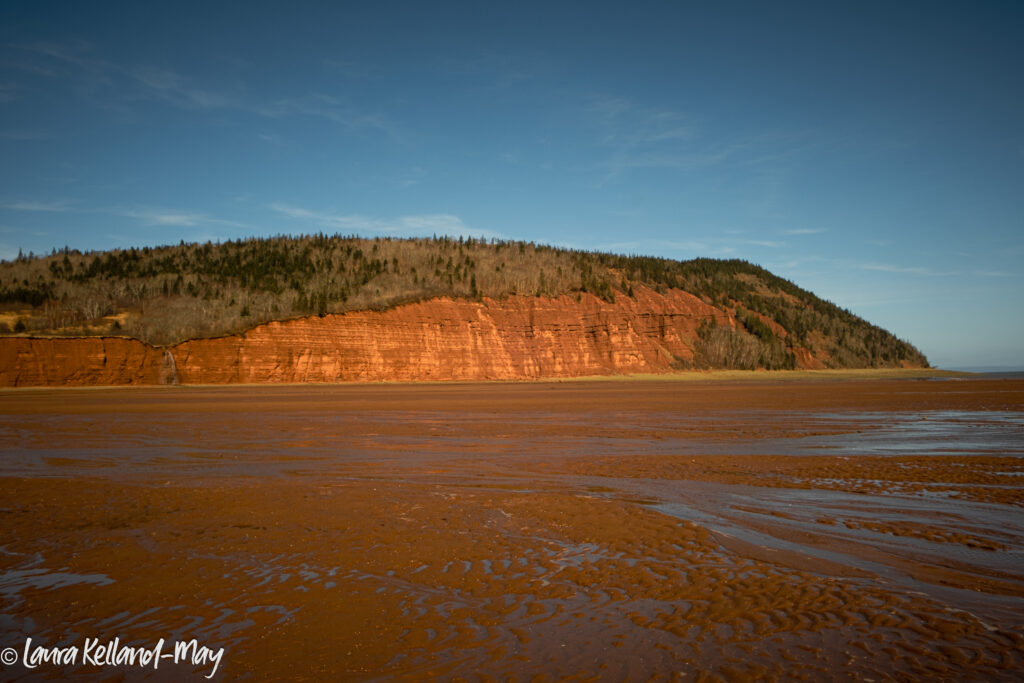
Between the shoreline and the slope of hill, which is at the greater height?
the slope of hill

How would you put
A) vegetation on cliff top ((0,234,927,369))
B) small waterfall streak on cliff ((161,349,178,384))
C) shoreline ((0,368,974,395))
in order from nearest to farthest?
shoreline ((0,368,974,395)) → small waterfall streak on cliff ((161,349,178,384)) → vegetation on cliff top ((0,234,927,369))

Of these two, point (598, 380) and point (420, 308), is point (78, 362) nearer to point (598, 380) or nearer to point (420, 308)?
point (420, 308)

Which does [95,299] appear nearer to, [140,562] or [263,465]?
[263,465]

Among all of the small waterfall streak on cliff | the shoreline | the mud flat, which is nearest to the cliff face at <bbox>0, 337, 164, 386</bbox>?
the small waterfall streak on cliff

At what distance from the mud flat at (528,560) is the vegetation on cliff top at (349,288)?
Result: 43113 millimetres

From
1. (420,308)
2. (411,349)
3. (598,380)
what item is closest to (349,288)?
(420,308)

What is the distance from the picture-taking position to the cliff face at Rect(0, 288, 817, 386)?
44.9 metres

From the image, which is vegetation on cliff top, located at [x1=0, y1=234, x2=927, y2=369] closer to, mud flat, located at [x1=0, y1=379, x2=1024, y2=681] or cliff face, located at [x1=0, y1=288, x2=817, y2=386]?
cliff face, located at [x1=0, y1=288, x2=817, y2=386]

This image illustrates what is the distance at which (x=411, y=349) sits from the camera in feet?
179

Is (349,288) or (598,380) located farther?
(349,288)

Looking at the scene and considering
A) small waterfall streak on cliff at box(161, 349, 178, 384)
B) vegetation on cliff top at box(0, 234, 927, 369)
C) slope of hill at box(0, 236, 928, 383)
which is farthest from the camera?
vegetation on cliff top at box(0, 234, 927, 369)

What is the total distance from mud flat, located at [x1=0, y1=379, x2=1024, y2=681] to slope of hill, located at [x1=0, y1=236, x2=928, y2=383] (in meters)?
39.1

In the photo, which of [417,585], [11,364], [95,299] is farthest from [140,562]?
[95,299]

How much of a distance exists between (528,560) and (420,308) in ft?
170
